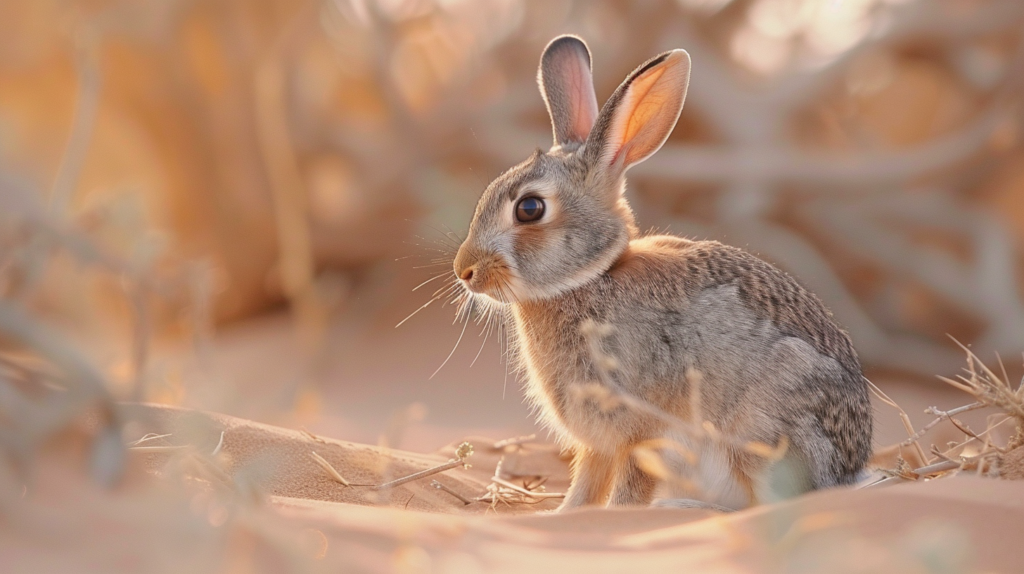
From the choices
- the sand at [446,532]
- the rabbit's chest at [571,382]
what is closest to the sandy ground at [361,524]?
the sand at [446,532]

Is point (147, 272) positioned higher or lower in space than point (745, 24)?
lower

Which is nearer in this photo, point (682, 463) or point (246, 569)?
point (246, 569)

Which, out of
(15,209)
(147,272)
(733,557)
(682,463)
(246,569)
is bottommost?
(733,557)

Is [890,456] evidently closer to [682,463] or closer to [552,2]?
[682,463]

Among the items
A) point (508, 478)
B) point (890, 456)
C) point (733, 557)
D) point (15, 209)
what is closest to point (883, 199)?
point (890, 456)

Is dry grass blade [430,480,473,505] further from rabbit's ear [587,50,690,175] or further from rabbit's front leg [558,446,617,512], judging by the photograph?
rabbit's ear [587,50,690,175]

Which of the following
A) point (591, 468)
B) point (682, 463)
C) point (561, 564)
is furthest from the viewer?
point (591, 468)

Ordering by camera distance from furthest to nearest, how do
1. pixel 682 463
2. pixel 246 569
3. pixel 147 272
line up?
pixel 682 463
pixel 147 272
pixel 246 569

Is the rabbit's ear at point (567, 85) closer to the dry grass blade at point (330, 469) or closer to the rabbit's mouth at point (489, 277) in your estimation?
the rabbit's mouth at point (489, 277)

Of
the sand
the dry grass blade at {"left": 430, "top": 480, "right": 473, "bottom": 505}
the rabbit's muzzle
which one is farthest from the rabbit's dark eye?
the sand
